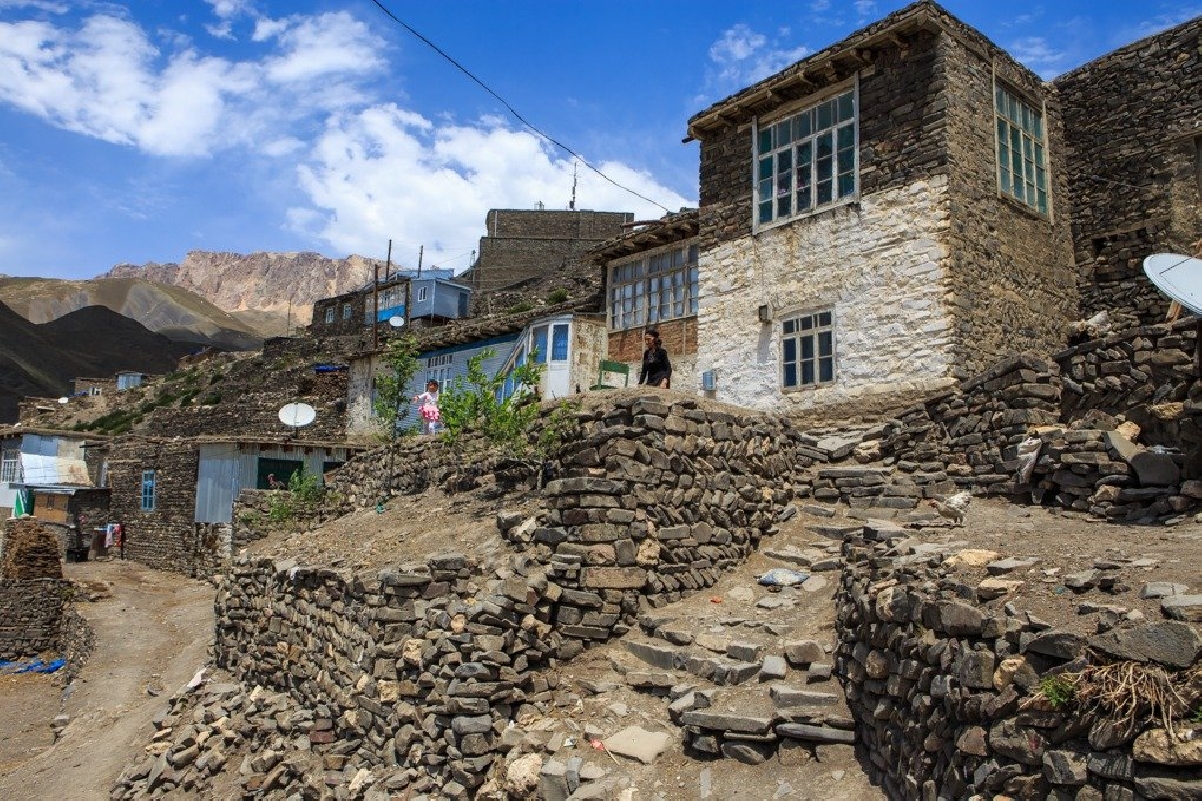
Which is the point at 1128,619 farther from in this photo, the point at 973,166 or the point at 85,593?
the point at 85,593

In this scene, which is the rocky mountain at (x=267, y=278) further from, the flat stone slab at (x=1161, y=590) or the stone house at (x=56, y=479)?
the flat stone slab at (x=1161, y=590)

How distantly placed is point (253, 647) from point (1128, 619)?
36.7ft

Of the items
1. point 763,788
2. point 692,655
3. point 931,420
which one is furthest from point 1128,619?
point 931,420

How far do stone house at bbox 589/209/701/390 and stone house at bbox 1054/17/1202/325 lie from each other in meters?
7.16

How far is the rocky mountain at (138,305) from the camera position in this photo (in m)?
98.4

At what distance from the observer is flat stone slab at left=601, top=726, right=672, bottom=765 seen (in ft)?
21.9

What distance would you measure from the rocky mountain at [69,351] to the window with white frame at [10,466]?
28048mm

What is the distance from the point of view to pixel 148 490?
30.5 meters

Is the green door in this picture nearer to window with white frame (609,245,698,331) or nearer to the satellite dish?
the satellite dish

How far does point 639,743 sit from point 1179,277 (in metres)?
6.69

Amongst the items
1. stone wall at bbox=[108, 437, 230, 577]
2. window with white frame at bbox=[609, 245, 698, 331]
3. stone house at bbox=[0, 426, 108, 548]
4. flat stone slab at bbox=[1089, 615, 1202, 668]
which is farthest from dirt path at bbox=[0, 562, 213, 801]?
flat stone slab at bbox=[1089, 615, 1202, 668]

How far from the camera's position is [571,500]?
8.67 meters

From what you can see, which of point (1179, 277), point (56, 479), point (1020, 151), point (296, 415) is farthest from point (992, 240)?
point (56, 479)

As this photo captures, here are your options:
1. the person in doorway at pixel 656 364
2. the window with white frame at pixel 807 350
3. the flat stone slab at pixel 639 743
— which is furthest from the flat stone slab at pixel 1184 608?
the window with white frame at pixel 807 350
